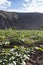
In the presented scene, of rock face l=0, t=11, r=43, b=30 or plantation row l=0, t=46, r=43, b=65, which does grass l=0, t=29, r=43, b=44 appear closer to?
plantation row l=0, t=46, r=43, b=65

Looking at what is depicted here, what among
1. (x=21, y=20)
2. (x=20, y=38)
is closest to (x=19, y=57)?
(x=20, y=38)

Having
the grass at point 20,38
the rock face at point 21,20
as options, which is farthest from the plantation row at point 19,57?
the rock face at point 21,20

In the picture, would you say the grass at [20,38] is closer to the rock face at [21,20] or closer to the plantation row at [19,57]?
the plantation row at [19,57]

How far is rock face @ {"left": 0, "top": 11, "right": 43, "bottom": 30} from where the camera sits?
62.5 meters

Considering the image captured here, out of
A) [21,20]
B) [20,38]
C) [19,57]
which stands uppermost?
[19,57]

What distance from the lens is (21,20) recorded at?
70.2 meters

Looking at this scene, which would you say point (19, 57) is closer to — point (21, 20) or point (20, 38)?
point (20, 38)

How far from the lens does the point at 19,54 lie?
513 cm

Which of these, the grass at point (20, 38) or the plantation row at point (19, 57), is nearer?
the plantation row at point (19, 57)

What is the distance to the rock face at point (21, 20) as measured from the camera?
2462 inches

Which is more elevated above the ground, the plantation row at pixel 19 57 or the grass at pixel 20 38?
the plantation row at pixel 19 57

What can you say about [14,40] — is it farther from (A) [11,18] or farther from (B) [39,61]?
(A) [11,18]

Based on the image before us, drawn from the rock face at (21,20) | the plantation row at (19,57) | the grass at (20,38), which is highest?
the plantation row at (19,57)

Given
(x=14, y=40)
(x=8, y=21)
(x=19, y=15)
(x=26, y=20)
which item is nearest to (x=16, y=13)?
(x=19, y=15)
